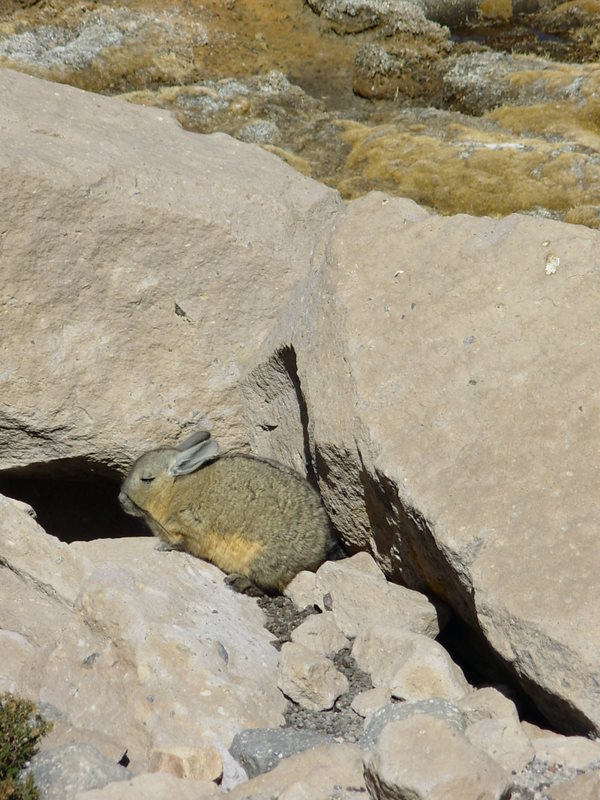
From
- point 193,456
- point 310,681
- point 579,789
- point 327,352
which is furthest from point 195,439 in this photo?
point 579,789

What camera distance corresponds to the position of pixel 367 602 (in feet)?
17.7

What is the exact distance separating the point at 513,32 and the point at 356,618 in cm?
1285

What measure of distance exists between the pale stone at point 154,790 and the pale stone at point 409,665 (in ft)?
4.16

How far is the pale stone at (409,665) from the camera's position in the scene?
15.6 feet

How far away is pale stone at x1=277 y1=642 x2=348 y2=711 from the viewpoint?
486 cm

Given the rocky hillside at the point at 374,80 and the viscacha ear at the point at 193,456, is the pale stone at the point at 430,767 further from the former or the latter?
the rocky hillside at the point at 374,80

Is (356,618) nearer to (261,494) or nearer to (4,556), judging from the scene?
(261,494)

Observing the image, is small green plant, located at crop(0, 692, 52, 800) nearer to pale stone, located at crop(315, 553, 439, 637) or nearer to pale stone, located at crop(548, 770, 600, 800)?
pale stone, located at crop(315, 553, 439, 637)

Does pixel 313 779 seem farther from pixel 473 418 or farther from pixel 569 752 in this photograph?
pixel 473 418

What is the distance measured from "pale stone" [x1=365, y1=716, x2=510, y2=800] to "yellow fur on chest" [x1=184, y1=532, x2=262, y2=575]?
234 centimetres

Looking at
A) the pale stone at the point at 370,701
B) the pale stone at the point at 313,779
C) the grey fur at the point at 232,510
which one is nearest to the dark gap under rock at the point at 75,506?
the grey fur at the point at 232,510

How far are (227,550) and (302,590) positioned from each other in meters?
0.60

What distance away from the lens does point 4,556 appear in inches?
226

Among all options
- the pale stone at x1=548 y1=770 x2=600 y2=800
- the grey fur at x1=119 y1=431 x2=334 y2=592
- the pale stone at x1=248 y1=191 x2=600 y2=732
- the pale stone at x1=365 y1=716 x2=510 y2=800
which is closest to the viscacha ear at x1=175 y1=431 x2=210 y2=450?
the grey fur at x1=119 y1=431 x2=334 y2=592
